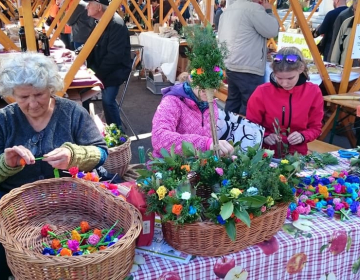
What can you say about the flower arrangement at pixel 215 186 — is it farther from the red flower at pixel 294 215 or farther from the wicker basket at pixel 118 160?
the wicker basket at pixel 118 160

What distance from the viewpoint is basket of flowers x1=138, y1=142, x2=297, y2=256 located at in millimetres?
1145

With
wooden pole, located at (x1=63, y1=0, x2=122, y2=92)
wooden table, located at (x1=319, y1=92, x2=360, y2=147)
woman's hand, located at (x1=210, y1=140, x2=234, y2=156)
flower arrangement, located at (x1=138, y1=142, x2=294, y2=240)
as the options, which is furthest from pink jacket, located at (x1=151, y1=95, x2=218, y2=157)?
wooden table, located at (x1=319, y1=92, x2=360, y2=147)

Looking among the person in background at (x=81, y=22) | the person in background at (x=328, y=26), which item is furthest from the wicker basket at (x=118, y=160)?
the person in background at (x=328, y=26)

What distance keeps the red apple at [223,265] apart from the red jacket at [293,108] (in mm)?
1255

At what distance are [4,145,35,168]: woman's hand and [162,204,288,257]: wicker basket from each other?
60 cm

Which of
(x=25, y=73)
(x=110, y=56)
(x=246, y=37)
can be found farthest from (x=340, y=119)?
(x=25, y=73)

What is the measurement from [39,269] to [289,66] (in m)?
1.84

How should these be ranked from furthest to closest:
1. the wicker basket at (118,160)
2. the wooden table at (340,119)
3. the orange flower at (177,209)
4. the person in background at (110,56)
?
the person in background at (110,56)
the wooden table at (340,119)
the wicker basket at (118,160)
the orange flower at (177,209)

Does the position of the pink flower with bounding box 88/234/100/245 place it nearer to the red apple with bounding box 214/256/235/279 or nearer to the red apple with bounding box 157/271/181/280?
the red apple with bounding box 157/271/181/280

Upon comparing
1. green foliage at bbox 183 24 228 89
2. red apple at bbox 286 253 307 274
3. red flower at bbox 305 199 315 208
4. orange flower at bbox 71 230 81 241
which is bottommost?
red apple at bbox 286 253 307 274

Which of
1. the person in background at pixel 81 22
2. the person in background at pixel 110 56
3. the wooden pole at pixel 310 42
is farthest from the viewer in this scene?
the person in background at pixel 81 22

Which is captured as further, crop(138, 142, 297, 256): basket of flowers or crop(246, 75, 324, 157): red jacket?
crop(246, 75, 324, 157): red jacket

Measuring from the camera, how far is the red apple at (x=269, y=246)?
51.5 inches

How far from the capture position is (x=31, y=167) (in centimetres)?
173
